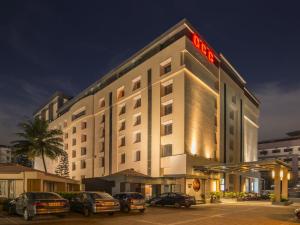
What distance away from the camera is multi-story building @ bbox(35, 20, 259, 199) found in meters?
46.9

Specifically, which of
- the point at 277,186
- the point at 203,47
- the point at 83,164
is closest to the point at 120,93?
the point at 203,47

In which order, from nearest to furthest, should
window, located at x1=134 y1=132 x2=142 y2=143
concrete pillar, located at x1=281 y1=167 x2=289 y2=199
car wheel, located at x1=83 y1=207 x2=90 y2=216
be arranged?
1. car wheel, located at x1=83 y1=207 x2=90 y2=216
2. concrete pillar, located at x1=281 y1=167 x2=289 y2=199
3. window, located at x1=134 y1=132 x2=142 y2=143

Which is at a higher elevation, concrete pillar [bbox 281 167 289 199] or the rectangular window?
the rectangular window

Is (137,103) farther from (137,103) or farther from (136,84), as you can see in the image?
(136,84)

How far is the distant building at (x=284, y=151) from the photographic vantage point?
105 metres

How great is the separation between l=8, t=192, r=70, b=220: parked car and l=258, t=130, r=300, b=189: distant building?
90.6 meters

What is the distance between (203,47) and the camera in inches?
2072

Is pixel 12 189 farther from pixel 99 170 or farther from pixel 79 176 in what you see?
pixel 79 176

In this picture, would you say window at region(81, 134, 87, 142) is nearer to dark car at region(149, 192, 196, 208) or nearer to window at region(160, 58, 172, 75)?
window at region(160, 58, 172, 75)

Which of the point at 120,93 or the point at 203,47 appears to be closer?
the point at 203,47

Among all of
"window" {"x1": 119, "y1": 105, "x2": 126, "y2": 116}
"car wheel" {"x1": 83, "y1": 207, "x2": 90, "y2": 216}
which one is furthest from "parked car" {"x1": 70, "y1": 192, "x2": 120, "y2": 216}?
"window" {"x1": 119, "y1": 105, "x2": 126, "y2": 116}

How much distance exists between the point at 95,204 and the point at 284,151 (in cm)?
9867

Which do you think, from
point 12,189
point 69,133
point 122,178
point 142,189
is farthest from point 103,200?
point 69,133

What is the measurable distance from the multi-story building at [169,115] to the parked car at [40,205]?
23759 millimetres
